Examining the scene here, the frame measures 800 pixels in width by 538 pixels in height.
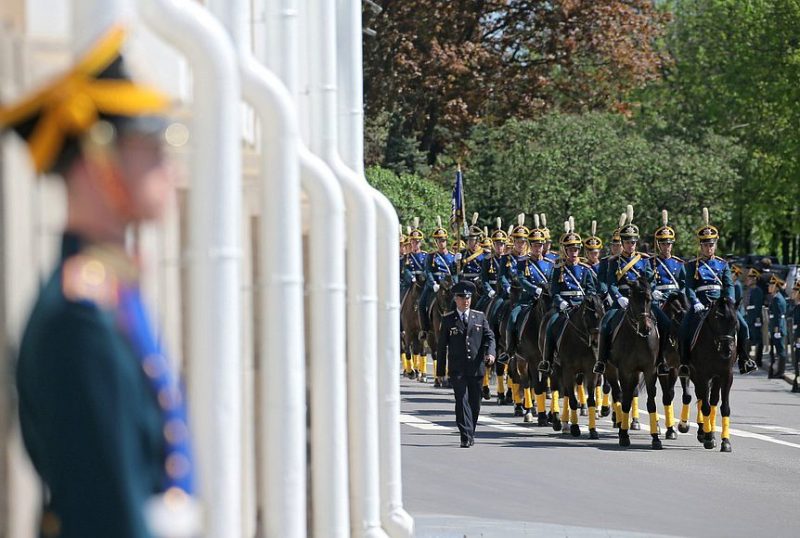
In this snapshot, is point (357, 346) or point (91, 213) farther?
point (357, 346)

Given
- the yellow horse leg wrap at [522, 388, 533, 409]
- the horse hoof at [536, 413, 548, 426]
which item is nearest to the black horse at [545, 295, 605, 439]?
the horse hoof at [536, 413, 548, 426]

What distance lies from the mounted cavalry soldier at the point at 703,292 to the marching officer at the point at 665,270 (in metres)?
0.60

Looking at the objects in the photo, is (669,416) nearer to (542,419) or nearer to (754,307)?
(542,419)

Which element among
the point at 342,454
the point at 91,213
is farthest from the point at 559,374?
the point at 91,213

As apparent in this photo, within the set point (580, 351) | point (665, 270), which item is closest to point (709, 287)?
point (665, 270)

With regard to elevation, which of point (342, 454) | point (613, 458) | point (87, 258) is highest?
point (87, 258)

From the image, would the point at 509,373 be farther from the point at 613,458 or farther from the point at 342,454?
the point at 342,454

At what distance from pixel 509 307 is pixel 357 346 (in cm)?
1557

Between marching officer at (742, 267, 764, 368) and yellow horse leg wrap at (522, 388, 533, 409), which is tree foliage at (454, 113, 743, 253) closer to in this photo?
marching officer at (742, 267, 764, 368)

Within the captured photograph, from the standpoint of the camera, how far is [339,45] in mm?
11344

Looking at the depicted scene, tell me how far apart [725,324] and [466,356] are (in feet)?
9.59

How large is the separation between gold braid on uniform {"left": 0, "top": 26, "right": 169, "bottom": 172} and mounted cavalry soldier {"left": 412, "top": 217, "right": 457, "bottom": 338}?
92.3 ft

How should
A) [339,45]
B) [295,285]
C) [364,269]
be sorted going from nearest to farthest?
1. [295,285]
2. [364,269]
3. [339,45]

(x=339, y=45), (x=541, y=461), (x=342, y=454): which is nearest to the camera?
(x=342, y=454)
